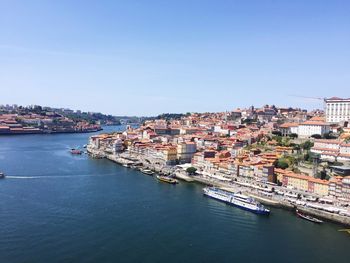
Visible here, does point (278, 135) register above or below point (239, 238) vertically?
above

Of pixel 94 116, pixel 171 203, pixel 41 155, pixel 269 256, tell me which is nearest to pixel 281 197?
pixel 171 203

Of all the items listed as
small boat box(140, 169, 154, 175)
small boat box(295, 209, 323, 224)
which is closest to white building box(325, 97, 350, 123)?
small boat box(140, 169, 154, 175)

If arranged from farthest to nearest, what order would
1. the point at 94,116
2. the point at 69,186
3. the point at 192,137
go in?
1. the point at 94,116
2. the point at 192,137
3. the point at 69,186

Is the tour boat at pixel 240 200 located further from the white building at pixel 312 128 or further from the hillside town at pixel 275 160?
the white building at pixel 312 128

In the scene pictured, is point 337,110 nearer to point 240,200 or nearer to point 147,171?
point 147,171

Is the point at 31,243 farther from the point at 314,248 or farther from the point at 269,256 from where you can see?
the point at 314,248

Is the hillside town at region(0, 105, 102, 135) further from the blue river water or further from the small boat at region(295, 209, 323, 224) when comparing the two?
the small boat at region(295, 209, 323, 224)

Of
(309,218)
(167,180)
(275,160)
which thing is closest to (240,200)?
(309,218)

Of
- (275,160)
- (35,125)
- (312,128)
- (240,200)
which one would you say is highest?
(312,128)
